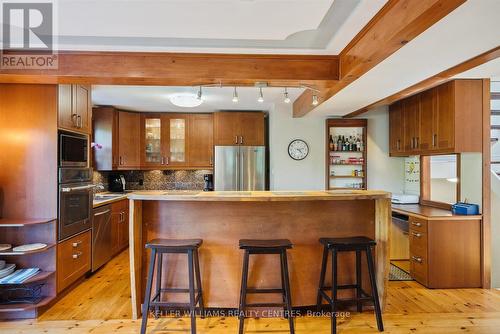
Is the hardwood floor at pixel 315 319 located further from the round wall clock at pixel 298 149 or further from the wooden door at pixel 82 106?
the round wall clock at pixel 298 149

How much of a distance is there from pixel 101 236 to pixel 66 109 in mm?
1721

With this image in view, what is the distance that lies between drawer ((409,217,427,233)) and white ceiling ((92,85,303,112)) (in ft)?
7.05

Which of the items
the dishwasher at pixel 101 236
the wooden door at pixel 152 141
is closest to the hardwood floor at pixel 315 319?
the dishwasher at pixel 101 236

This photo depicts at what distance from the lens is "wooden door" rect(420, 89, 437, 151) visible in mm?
3639

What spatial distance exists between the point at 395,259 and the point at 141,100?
4536mm

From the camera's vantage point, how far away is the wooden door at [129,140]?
5145 millimetres

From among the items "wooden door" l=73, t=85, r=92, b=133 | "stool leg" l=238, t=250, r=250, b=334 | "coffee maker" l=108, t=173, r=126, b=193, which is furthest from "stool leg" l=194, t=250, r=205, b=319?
"coffee maker" l=108, t=173, r=126, b=193

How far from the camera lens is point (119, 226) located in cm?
449

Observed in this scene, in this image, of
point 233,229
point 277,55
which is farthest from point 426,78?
point 233,229

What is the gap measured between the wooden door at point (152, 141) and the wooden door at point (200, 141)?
0.51 metres

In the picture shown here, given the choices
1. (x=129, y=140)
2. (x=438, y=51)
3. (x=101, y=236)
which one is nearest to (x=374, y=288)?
(x=438, y=51)

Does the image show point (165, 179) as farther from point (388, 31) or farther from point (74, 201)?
point (388, 31)

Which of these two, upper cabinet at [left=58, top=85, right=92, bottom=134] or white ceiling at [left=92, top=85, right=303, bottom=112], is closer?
upper cabinet at [left=58, top=85, right=92, bottom=134]

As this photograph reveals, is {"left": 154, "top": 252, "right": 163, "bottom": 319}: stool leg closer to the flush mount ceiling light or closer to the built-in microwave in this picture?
the built-in microwave
